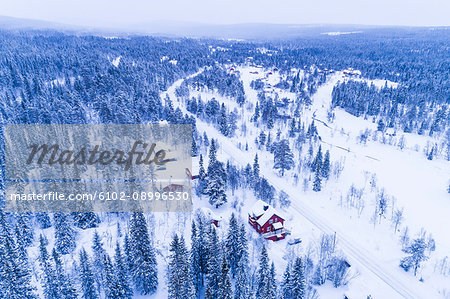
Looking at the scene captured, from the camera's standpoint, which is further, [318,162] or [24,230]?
[318,162]

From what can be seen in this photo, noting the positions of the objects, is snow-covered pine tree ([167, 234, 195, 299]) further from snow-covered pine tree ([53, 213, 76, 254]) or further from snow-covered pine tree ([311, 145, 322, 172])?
snow-covered pine tree ([311, 145, 322, 172])

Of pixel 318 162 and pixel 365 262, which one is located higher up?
pixel 318 162

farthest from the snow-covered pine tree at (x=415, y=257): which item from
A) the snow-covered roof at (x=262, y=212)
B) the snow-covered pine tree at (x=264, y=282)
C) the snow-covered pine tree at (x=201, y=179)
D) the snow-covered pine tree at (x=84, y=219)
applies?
the snow-covered pine tree at (x=84, y=219)

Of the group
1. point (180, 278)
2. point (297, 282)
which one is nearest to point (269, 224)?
point (297, 282)

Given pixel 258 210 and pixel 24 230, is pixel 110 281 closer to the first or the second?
pixel 24 230

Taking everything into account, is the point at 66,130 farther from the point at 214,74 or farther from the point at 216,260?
the point at 214,74

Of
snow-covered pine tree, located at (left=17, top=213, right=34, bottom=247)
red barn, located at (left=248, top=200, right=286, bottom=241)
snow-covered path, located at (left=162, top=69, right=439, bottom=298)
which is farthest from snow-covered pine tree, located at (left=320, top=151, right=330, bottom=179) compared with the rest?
snow-covered pine tree, located at (left=17, top=213, right=34, bottom=247)
